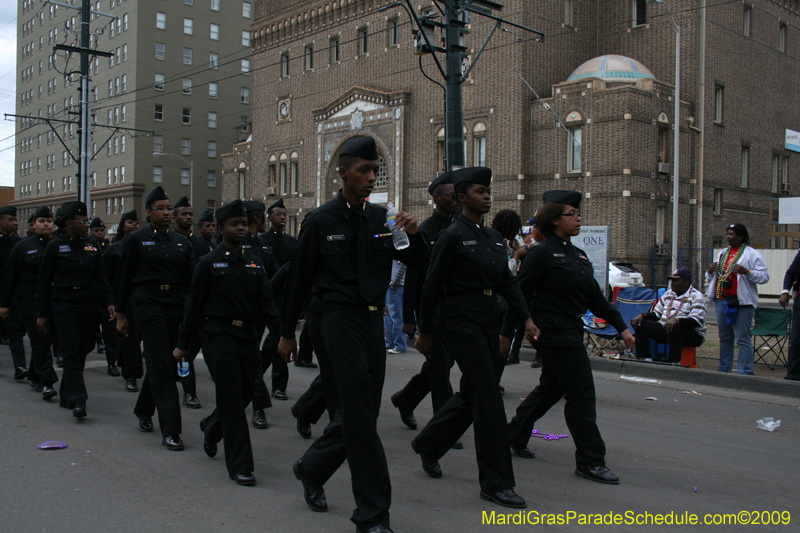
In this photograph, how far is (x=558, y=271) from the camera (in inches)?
212

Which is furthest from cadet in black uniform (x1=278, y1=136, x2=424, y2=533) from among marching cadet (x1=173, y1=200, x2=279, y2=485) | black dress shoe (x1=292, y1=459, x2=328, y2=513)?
marching cadet (x1=173, y1=200, x2=279, y2=485)

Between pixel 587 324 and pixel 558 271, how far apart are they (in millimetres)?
6794

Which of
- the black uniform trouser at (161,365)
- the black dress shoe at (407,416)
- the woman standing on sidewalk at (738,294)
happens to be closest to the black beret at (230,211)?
the black uniform trouser at (161,365)

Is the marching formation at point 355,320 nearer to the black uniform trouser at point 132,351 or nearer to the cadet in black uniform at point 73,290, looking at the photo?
the cadet in black uniform at point 73,290

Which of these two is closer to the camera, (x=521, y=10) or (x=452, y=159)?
(x=452, y=159)

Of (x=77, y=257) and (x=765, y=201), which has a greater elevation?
(x=765, y=201)

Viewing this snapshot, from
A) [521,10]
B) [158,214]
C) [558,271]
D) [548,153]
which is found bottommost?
[558,271]

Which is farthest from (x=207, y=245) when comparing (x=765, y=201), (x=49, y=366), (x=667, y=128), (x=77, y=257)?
(x=765, y=201)

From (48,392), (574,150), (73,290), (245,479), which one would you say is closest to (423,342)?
(245,479)

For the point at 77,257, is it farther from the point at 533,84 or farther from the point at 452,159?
the point at 533,84

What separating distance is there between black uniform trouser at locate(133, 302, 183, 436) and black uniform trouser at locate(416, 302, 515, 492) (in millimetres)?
2582

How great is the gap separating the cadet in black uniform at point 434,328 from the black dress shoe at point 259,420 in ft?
4.13

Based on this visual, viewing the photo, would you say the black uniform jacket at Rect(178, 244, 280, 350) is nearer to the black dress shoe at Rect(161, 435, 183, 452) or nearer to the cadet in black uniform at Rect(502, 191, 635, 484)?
the black dress shoe at Rect(161, 435, 183, 452)

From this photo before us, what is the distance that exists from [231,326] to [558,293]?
2.47 meters
